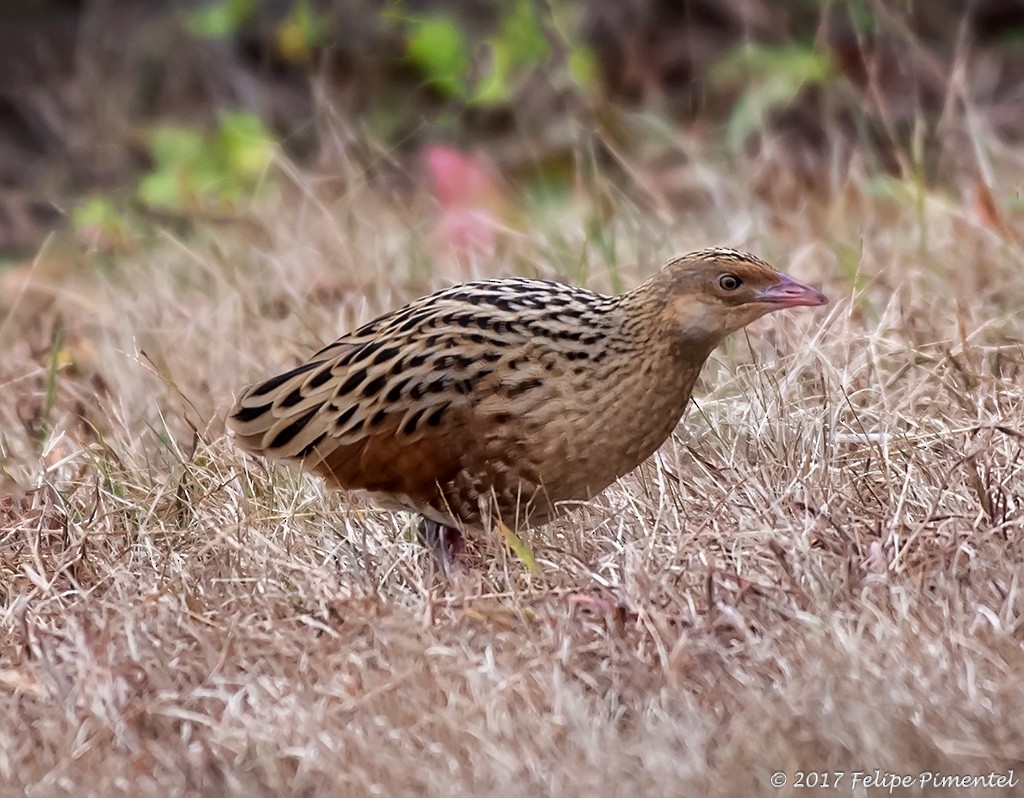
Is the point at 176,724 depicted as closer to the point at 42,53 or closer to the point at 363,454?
the point at 363,454

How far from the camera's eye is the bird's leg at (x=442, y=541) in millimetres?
4219

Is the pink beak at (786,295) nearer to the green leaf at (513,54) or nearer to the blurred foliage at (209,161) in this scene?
the blurred foliage at (209,161)

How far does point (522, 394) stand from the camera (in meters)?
4.04

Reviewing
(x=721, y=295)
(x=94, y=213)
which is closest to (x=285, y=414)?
(x=721, y=295)

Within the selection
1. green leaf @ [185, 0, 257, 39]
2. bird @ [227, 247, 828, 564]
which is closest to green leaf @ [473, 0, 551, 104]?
green leaf @ [185, 0, 257, 39]

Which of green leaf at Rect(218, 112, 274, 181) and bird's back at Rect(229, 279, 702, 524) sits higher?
bird's back at Rect(229, 279, 702, 524)

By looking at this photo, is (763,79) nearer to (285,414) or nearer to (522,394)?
(285,414)

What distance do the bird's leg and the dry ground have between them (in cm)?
8

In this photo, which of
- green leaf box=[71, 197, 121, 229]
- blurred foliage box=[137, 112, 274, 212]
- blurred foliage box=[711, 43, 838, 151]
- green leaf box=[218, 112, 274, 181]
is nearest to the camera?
green leaf box=[71, 197, 121, 229]

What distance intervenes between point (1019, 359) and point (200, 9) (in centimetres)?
568

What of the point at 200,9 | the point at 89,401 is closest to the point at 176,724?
the point at 89,401

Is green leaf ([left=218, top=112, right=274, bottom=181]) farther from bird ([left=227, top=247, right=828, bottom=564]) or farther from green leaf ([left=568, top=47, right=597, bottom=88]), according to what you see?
bird ([left=227, top=247, right=828, bottom=564])

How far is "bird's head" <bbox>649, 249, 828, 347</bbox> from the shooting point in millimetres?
4133

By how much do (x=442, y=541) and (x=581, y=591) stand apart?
1.61 ft
